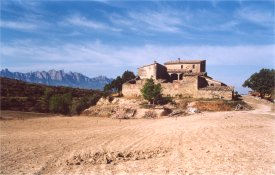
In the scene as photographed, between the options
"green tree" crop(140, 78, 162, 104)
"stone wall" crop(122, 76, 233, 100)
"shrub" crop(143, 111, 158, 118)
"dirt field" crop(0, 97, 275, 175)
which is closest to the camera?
"dirt field" crop(0, 97, 275, 175)

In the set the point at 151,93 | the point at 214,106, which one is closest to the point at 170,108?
the point at 151,93

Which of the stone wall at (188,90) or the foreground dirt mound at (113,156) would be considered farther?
the stone wall at (188,90)

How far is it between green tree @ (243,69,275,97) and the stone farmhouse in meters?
8.09

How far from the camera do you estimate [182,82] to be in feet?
185

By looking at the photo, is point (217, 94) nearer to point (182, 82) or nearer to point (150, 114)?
point (182, 82)

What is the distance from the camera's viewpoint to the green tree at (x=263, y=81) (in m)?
62.4

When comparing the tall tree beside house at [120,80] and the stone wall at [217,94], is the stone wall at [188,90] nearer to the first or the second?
the stone wall at [217,94]

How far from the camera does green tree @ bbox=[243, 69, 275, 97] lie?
6238 centimetres

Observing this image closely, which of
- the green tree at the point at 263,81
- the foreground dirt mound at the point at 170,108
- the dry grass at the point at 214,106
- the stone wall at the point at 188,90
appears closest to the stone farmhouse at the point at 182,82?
the stone wall at the point at 188,90

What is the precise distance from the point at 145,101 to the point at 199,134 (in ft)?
97.4

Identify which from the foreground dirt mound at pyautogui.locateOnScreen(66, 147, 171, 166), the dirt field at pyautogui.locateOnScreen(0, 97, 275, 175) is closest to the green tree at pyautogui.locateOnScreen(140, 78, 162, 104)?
the dirt field at pyautogui.locateOnScreen(0, 97, 275, 175)

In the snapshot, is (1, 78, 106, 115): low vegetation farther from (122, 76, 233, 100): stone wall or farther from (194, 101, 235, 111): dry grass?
(194, 101, 235, 111): dry grass

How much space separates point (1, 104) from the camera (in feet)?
242

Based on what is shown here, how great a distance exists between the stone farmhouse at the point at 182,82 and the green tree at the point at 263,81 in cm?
809
